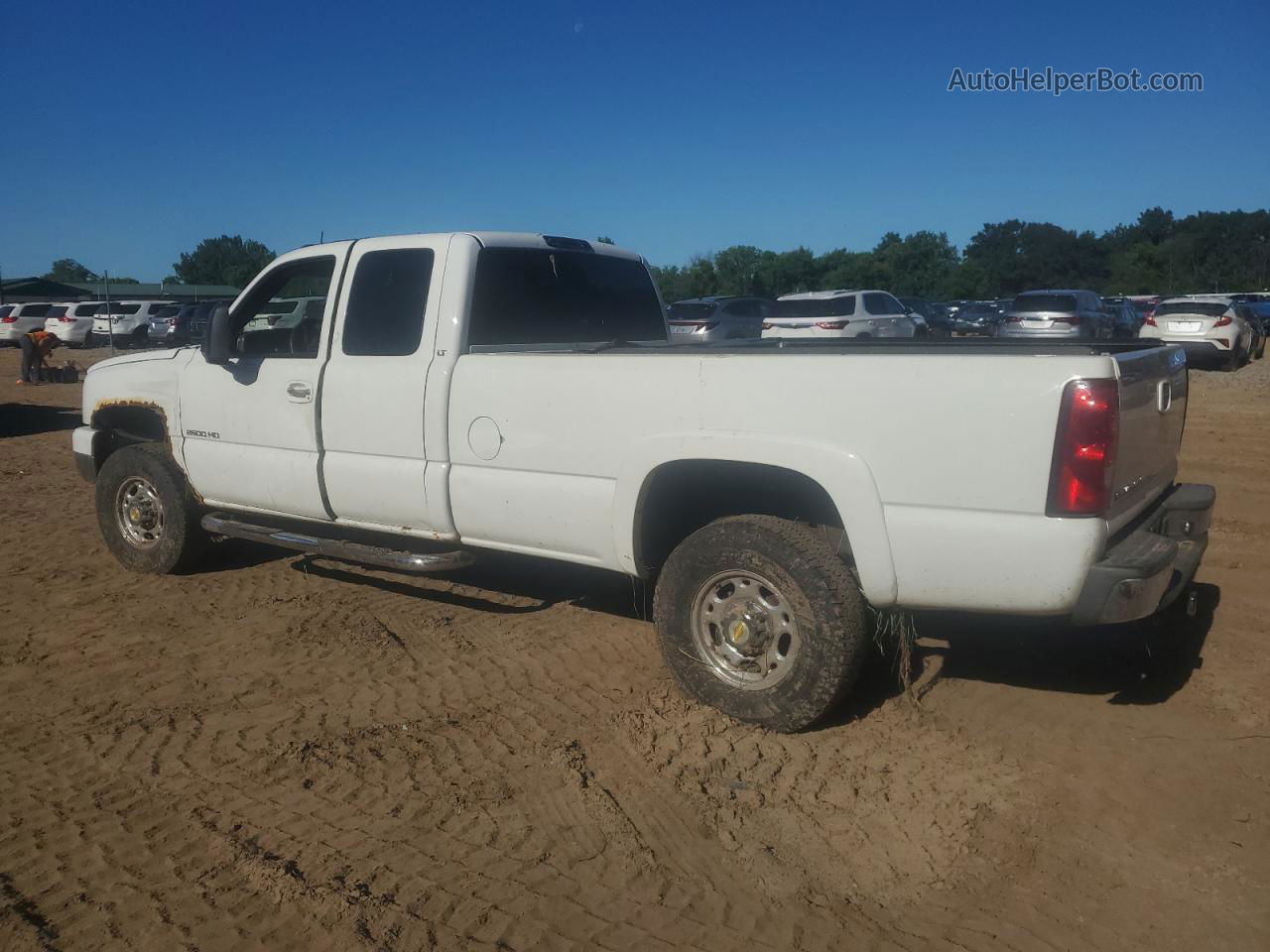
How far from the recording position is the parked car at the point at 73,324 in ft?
117

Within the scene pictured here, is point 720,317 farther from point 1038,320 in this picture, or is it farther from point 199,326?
point 199,326

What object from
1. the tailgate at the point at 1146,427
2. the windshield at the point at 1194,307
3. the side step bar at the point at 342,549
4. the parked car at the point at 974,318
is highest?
the tailgate at the point at 1146,427

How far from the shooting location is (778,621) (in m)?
4.29

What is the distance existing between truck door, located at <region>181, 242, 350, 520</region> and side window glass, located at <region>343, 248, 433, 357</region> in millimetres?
174

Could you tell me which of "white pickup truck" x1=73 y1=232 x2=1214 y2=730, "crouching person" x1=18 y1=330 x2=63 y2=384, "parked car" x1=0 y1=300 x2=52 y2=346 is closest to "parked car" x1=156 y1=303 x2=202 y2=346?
"parked car" x1=0 y1=300 x2=52 y2=346

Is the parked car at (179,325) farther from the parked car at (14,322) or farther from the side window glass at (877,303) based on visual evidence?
the side window glass at (877,303)

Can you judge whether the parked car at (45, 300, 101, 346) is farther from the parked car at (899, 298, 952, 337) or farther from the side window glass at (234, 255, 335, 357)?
the side window glass at (234, 255, 335, 357)

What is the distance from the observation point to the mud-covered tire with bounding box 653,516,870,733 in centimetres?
405

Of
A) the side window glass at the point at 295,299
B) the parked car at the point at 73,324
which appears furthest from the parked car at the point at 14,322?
the side window glass at the point at 295,299

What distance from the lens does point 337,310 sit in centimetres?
568

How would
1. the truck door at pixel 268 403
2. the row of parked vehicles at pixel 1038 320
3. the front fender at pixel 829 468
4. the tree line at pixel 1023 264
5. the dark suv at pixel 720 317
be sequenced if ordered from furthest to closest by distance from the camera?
the tree line at pixel 1023 264 → the dark suv at pixel 720 317 → the row of parked vehicles at pixel 1038 320 → the truck door at pixel 268 403 → the front fender at pixel 829 468

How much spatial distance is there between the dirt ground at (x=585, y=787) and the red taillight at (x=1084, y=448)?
1.13 metres

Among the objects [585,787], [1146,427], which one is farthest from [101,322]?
[1146,427]

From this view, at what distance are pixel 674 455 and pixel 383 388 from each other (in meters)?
1.77
